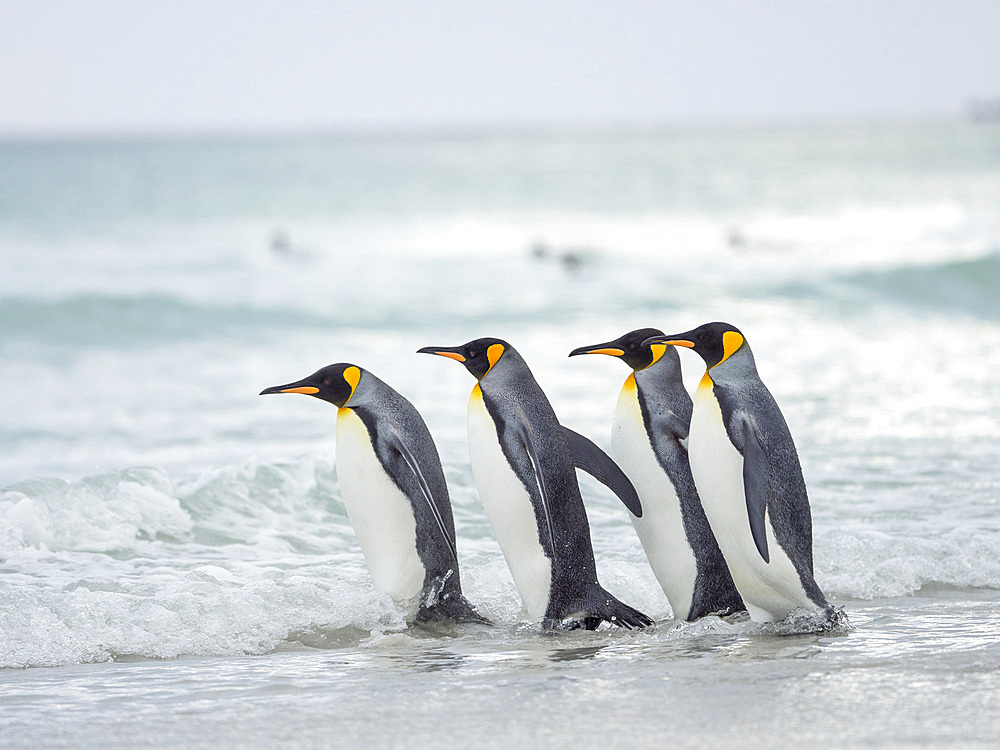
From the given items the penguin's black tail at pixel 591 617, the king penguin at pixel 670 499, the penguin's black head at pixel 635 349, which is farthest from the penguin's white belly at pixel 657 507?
the penguin's black tail at pixel 591 617

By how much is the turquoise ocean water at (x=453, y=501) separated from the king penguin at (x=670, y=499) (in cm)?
16

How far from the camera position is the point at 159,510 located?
216 inches

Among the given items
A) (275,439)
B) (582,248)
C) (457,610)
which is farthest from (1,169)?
(457,610)

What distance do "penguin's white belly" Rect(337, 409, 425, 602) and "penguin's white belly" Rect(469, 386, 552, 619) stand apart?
313 millimetres

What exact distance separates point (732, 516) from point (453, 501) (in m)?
2.34

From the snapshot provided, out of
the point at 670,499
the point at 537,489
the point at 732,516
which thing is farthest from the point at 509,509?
the point at 732,516

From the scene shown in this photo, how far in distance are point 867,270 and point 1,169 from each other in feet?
149

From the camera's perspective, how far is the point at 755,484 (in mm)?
3551

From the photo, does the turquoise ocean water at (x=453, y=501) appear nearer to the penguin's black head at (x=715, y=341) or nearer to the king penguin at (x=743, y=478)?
the king penguin at (x=743, y=478)

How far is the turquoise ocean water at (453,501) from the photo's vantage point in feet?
10.1

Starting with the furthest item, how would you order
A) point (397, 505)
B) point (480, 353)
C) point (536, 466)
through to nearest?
point (397, 505) < point (480, 353) < point (536, 466)

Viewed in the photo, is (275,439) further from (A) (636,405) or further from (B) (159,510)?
(A) (636,405)

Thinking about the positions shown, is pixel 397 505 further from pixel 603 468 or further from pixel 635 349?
pixel 635 349

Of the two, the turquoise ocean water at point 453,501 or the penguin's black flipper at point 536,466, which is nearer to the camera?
the turquoise ocean water at point 453,501
